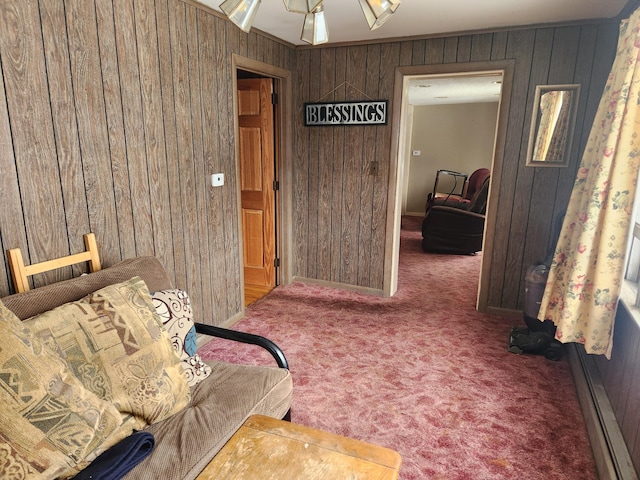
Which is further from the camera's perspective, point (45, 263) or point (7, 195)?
point (45, 263)

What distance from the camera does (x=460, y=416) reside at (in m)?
2.18

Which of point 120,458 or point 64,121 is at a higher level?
point 64,121

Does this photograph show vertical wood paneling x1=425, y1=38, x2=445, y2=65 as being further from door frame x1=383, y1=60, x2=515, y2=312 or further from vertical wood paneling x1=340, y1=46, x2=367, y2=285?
vertical wood paneling x1=340, y1=46, x2=367, y2=285

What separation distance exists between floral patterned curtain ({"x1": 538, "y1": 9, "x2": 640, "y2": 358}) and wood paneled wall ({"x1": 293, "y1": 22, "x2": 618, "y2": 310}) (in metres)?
0.88

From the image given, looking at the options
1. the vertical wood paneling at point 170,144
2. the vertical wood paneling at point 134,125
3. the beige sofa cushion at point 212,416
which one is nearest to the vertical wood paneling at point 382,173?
the vertical wood paneling at point 170,144

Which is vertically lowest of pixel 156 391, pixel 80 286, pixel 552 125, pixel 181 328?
pixel 156 391

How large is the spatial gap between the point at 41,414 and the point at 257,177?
2957 millimetres

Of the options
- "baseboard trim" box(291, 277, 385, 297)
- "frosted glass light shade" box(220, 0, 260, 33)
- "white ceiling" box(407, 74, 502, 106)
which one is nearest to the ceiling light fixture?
"frosted glass light shade" box(220, 0, 260, 33)

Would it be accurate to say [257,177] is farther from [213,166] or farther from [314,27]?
[314,27]

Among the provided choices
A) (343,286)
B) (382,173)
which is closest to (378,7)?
(382,173)

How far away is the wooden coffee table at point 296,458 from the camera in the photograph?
120 centimetres

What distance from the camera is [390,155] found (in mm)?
3580

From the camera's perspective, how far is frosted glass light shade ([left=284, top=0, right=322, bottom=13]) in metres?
1.24

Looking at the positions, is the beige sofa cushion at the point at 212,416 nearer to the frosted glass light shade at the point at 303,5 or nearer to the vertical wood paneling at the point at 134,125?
the vertical wood paneling at the point at 134,125
